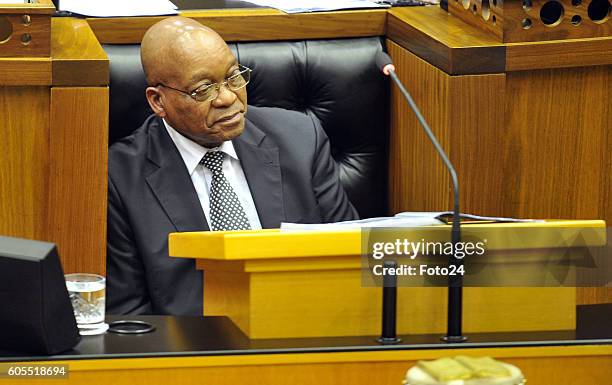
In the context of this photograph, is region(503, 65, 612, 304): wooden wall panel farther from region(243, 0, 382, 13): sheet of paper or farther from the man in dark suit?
region(243, 0, 382, 13): sheet of paper

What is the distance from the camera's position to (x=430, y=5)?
2896 mm

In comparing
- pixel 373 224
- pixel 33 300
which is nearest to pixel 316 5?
pixel 373 224

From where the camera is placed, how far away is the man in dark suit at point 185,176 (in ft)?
8.01

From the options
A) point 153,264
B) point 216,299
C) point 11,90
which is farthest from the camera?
point 153,264

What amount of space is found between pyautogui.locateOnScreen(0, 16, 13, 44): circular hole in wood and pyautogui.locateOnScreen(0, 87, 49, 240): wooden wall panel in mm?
88

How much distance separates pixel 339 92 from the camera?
277 cm

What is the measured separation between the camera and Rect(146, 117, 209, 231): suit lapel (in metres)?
2.48

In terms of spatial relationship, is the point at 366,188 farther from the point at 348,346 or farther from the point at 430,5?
the point at 348,346

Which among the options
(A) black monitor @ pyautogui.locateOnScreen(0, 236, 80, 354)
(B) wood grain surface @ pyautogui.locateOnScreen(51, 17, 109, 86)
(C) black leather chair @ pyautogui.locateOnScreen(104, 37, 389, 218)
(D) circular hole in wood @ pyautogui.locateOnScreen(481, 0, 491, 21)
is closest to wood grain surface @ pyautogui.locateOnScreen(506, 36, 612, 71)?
(D) circular hole in wood @ pyautogui.locateOnScreen(481, 0, 491, 21)

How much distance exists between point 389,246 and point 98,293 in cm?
38

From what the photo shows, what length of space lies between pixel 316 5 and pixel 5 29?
2.74ft

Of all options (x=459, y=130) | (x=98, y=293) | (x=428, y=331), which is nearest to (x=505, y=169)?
(x=459, y=130)

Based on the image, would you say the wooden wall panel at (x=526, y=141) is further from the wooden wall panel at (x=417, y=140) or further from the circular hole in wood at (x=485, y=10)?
the circular hole in wood at (x=485, y=10)

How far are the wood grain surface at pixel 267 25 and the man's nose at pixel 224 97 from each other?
0.30m
